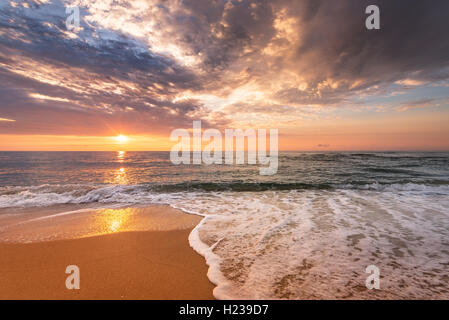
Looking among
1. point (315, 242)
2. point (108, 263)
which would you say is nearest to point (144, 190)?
point (108, 263)

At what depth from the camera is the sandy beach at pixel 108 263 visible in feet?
9.90

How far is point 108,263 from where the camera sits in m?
3.85

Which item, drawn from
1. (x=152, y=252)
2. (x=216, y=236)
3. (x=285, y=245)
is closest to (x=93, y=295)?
(x=152, y=252)

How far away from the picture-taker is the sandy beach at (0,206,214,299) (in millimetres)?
3018

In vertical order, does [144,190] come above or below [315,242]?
below

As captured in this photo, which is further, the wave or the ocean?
the wave

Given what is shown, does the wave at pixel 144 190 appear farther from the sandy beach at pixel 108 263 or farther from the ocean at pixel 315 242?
the sandy beach at pixel 108 263

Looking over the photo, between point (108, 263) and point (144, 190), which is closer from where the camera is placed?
→ point (108, 263)

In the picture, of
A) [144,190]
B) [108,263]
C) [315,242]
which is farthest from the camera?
[144,190]

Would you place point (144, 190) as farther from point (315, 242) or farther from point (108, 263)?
point (315, 242)

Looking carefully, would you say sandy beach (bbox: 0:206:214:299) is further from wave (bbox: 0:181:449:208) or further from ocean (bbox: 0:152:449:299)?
wave (bbox: 0:181:449:208)

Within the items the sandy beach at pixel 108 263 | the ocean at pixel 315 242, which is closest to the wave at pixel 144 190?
the ocean at pixel 315 242

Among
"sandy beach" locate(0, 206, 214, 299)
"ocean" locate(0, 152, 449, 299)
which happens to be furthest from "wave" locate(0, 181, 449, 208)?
"sandy beach" locate(0, 206, 214, 299)
